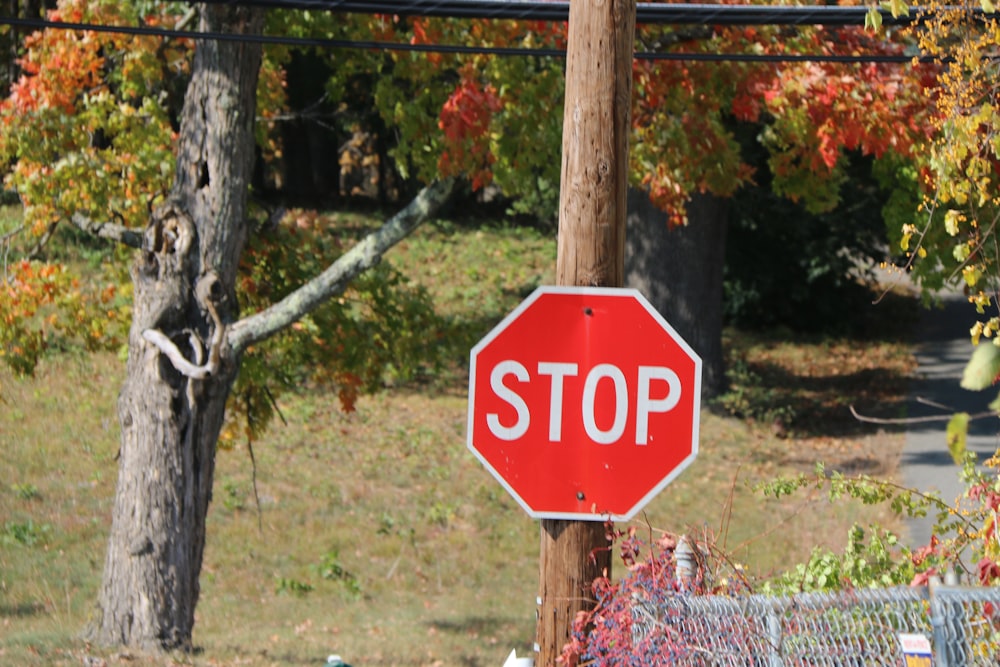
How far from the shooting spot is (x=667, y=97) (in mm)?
9961

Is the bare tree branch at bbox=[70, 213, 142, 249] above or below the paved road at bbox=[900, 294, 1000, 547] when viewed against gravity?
above

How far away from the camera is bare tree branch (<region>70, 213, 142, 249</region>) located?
979 centimetres

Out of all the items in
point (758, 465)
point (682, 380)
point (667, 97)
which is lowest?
point (758, 465)

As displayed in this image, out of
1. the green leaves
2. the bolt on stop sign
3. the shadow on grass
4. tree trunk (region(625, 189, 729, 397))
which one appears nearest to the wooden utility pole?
the bolt on stop sign

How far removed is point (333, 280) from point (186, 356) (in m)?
1.27

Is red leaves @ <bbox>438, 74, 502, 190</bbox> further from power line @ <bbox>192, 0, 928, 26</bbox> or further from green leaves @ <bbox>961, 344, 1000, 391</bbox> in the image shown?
green leaves @ <bbox>961, 344, 1000, 391</bbox>

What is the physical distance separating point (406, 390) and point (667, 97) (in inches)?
427

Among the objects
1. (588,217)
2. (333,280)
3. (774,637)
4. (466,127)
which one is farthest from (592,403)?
(466,127)

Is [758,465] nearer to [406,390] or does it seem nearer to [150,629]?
[406,390]

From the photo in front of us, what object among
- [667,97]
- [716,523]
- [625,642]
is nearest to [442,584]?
[716,523]

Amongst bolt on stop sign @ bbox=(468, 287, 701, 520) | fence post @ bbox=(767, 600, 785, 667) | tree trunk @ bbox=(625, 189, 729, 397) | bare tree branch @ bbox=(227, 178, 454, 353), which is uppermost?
tree trunk @ bbox=(625, 189, 729, 397)

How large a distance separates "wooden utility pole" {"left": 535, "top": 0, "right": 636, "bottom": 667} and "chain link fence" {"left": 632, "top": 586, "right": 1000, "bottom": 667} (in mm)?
327

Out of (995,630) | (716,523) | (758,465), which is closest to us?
(995,630)

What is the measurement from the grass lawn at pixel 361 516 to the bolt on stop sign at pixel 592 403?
4.42m
